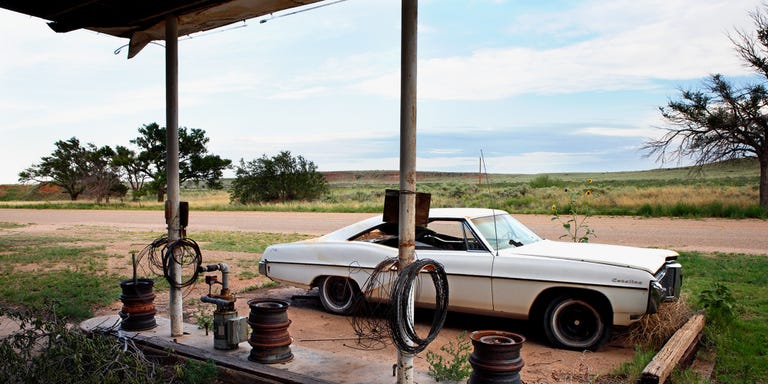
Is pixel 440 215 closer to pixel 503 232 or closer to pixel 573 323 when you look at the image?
pixel 503 232

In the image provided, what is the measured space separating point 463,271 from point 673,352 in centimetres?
207

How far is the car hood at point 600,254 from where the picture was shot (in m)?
5.70

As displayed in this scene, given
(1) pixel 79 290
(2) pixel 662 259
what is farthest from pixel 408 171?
(1) pixel 79 290

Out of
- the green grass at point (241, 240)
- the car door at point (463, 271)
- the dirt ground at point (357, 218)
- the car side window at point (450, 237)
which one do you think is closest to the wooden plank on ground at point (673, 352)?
the dirt ground at point (357, 218)

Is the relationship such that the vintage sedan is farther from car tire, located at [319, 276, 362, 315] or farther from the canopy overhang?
the canopy overhang

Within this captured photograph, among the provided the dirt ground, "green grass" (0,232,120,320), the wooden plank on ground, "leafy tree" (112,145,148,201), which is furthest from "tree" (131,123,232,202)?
the wooden plank on ground

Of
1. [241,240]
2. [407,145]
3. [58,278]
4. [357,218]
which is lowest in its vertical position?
[58,278]

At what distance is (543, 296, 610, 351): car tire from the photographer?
5.72 metres

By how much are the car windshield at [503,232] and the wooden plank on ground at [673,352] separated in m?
1.79

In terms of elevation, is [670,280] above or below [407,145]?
below

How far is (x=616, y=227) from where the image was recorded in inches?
658

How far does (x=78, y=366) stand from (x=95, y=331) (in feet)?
4.09

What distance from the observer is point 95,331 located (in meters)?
5.57

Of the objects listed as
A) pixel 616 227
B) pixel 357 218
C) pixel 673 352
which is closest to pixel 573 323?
pixel 673 352
